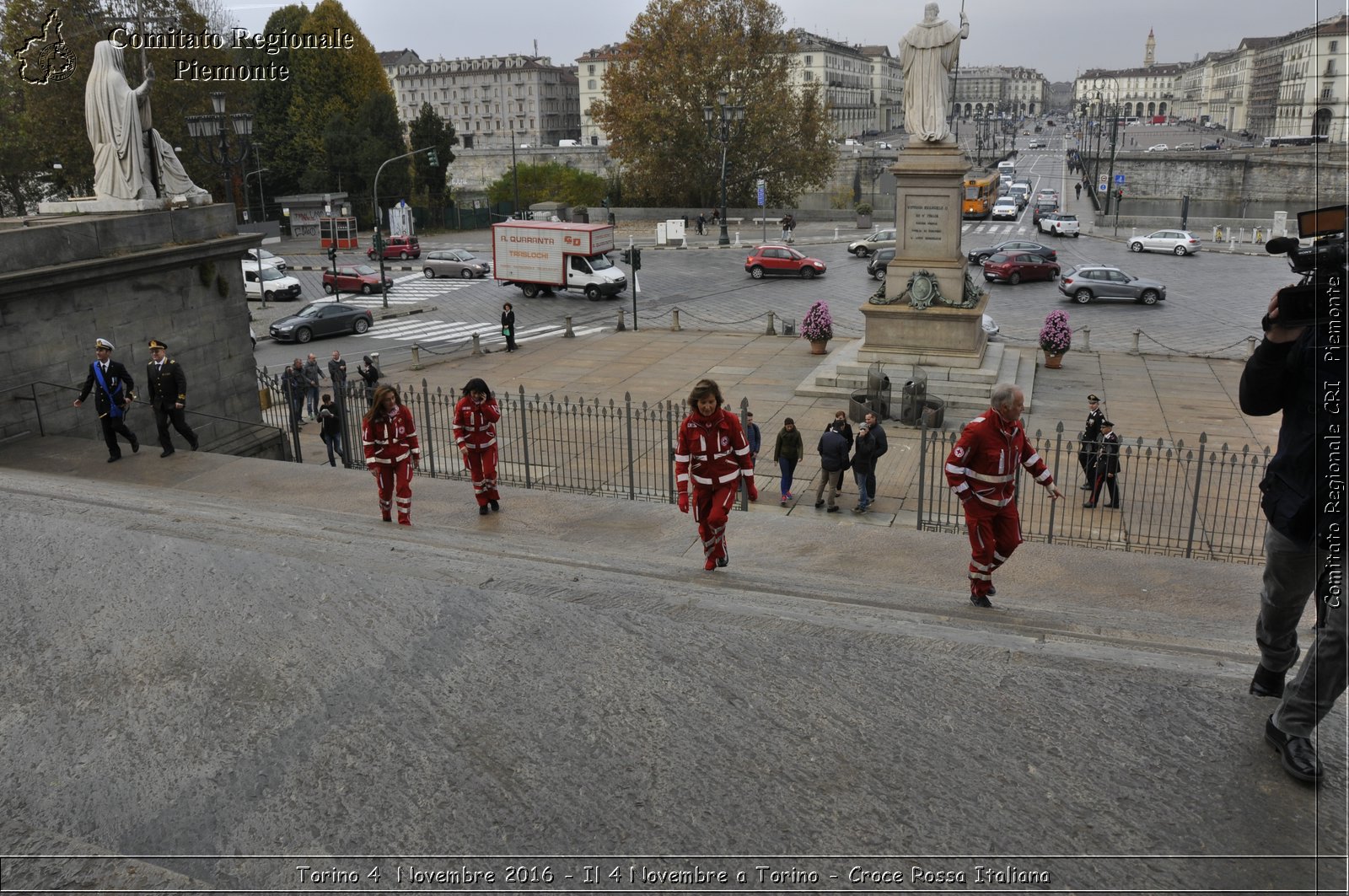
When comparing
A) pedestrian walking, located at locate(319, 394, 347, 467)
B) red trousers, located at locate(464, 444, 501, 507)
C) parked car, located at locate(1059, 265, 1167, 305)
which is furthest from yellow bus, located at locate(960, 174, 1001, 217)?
red trousers, located at locate(464, 444, 501, 507)

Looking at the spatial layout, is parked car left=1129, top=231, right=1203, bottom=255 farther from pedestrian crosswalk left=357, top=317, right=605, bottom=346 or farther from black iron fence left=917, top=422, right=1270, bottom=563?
black iron fence left=917, top=422, right=1270, bottom=563

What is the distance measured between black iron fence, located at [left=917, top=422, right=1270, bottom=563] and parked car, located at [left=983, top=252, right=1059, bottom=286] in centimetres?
2242

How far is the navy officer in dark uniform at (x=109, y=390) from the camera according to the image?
35.3ft

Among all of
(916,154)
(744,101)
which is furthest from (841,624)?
(744,101)

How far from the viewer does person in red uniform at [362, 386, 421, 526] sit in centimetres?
895

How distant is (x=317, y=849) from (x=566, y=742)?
1137mm

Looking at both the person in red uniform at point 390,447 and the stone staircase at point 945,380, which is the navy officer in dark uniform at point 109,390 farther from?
the stone staircase at point 945,380

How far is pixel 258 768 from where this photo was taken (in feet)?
15.0

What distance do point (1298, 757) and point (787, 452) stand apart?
868cm

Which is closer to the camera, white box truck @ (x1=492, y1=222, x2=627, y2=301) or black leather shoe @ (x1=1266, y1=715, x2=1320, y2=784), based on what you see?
black leather shoe @ (x1=1266, y1=715, x2=1320, y2=784)

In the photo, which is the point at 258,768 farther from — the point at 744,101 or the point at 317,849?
the point at 744,101

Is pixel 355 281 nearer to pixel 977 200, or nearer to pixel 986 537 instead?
pixel 986 537

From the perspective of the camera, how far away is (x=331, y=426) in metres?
14.6

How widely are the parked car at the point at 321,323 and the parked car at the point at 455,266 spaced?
1258 centimetres
